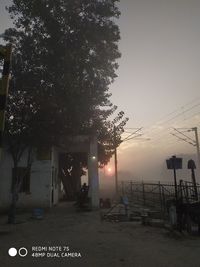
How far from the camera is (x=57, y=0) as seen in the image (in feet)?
62.1

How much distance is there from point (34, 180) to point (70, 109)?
659 cm

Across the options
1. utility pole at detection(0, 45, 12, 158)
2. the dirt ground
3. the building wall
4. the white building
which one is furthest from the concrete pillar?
utility pole at detection(0, 45, 12, 158)

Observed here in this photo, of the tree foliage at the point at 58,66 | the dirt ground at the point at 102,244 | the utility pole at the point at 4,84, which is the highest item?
the tree foliage at the point at 58,66

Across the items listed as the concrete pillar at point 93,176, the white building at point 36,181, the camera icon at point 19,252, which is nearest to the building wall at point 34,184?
the white building at point 36,181

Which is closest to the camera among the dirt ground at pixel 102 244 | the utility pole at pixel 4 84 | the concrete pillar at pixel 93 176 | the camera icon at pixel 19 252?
the utility pole at pixel 4 84

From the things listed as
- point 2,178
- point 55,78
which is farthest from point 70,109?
point 2,178

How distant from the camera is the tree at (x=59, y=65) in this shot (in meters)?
14.5

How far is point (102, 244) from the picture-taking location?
29.2 feet

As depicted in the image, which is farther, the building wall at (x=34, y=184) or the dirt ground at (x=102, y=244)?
the building wall at (x=34, y=184)

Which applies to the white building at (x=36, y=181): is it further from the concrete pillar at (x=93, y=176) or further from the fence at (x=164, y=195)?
the fence at (x=164, y=195)

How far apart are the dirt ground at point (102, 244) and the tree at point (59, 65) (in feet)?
17.9

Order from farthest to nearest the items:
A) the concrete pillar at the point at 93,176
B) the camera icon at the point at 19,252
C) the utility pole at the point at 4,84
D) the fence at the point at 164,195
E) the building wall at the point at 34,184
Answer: the concrete pillar at the point at 93,176 → the building wall at the point at 34,184 → the fence at the point at 164,195 → the camera icon at the point at 19,252 → the utility pole at the point at 4,84

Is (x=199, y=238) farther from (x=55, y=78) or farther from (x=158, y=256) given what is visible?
(x=55, y=78)

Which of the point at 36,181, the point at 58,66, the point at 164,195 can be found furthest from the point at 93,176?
the point at 58,66
